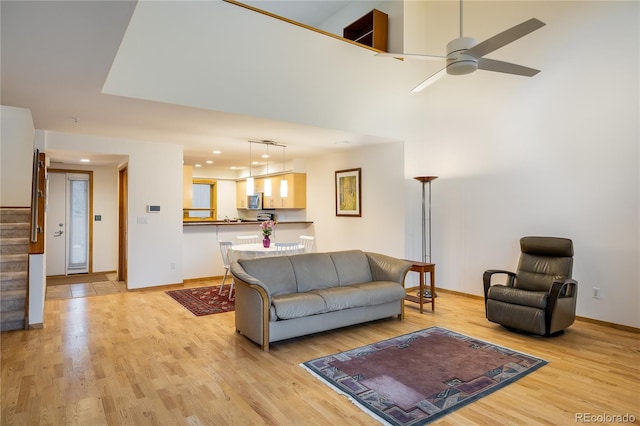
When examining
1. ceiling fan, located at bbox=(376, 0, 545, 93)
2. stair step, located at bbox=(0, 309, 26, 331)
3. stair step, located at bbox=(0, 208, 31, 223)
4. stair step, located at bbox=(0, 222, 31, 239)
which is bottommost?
stair step, located at bbox=(0, 309, 26, 331)

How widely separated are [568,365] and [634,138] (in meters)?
2.63

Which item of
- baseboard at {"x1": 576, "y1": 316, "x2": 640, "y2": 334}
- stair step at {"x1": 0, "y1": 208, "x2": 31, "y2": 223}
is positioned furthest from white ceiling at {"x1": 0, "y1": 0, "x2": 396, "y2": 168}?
baseboard at {"x1": 576, "y1": 316, "x2": 640, "y2": 334}

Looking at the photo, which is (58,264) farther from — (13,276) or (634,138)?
(634,138)

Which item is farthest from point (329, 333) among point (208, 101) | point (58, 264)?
point (58, 264)

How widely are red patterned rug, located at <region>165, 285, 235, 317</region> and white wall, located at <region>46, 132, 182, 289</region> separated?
0.51 meters

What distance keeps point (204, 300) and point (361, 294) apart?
8.31 ft

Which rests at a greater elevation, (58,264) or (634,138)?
(634,138)

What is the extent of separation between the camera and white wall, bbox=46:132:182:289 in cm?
580

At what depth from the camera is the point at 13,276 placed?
13.9 feet

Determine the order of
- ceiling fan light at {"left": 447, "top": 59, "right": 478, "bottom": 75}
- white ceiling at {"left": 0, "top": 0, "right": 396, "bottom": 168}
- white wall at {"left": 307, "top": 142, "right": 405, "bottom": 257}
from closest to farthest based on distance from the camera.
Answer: white ceiling at {"left": 0, "top": 0, "right": 396, "bottom": 168}
ceiling fan light at {"left": 447, "top": 59, "right": 478, "bottom": 75}
white wall at {"left": 307, "top": 142, "right": 405, "bottom": 257}

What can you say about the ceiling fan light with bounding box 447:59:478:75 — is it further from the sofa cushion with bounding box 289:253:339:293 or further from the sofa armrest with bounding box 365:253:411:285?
the sofa cushion with bounding box 289:253:339:293

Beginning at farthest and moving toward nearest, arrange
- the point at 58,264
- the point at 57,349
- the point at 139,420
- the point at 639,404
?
the point at 58,264 → the point at 57,349 → the point at 639,404 → the point at 139,420

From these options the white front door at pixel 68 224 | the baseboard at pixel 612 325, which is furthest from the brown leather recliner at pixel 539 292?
the white front door at pixel 68 224

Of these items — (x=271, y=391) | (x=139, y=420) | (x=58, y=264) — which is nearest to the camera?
(x=139, y=420)
